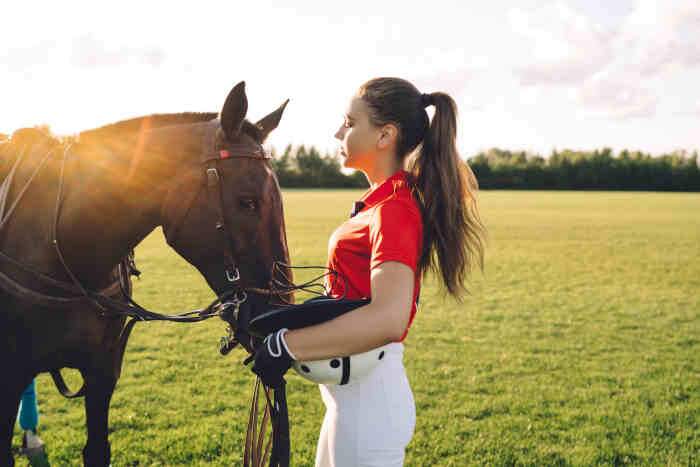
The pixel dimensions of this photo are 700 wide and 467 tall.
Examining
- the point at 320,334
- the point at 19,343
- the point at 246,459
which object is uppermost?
the point at 320,334

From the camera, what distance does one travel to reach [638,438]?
4691 millimetres

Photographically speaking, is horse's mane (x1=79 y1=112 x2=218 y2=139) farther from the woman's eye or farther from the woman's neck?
the woman's neck

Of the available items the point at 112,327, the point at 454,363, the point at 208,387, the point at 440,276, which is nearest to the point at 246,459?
the point at 112,327

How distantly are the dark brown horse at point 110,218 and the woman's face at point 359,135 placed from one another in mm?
378

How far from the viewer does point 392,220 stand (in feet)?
6.17

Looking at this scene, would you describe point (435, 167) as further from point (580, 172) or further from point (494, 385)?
point (580, 172)

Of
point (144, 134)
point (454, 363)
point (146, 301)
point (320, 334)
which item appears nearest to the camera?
point (320, 334)

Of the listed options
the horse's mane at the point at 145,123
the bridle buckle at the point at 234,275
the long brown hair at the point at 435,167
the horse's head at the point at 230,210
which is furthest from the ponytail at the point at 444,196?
the horse's mane at the point at 145,123

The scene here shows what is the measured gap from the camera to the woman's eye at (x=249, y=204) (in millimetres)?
2215

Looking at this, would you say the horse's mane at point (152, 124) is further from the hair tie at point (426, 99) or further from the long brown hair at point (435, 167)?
the hair tie at point (426, 99)

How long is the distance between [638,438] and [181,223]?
4461 mm

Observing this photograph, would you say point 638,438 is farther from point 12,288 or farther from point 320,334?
point 12,288

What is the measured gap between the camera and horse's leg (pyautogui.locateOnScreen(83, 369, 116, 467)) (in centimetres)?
292

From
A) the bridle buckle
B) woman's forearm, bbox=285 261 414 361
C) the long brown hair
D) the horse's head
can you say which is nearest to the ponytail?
the long brown hair
